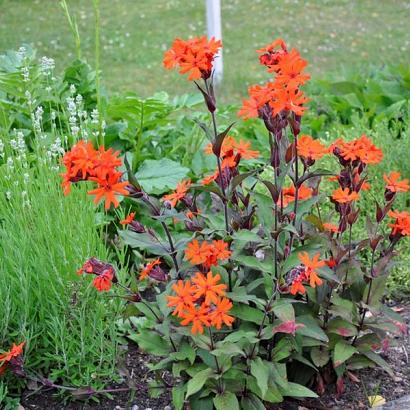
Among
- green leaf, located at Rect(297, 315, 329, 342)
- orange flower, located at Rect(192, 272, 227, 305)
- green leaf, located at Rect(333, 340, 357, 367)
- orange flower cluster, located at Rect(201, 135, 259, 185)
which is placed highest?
orange flower cluster, located at Rect(201, 135, 259, 185)

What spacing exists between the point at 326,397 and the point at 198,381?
62 cm

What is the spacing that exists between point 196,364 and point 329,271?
20.2 inches

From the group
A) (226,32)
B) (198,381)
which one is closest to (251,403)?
(198,381)

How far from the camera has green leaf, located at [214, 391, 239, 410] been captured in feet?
8.27

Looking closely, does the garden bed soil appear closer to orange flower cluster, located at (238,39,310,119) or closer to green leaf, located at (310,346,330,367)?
green leaf, located at (310,346,330,367)

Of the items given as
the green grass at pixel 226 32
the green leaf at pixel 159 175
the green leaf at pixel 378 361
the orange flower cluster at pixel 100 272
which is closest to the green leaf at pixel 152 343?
the orange flower cluster at pixel 100 272

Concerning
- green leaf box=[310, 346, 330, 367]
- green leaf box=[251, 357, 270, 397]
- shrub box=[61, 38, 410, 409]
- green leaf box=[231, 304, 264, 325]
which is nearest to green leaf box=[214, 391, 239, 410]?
shrub box=[61, 38, 410, 409]

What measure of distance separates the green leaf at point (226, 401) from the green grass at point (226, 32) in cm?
504

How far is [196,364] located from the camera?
2.61m

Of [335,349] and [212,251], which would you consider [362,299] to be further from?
[212,251]

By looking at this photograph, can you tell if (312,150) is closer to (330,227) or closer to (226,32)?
(330,227)

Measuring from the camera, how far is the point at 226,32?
9.28m

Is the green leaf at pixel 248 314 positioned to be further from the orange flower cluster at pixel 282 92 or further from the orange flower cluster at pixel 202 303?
the orange flower cluster at pixel 282 92

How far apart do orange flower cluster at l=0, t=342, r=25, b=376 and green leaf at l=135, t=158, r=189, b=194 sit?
4.16 feet
